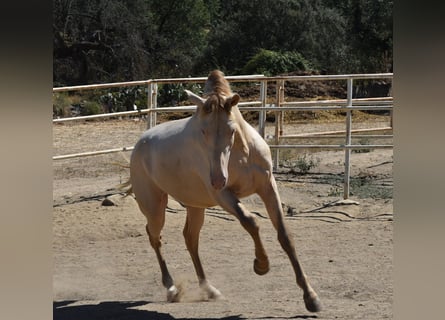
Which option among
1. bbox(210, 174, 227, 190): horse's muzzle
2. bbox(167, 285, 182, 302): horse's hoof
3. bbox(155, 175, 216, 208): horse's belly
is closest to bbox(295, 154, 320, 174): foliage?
bbox(167, 285, 182, 302): horse's hoof

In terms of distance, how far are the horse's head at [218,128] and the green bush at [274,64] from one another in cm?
1547

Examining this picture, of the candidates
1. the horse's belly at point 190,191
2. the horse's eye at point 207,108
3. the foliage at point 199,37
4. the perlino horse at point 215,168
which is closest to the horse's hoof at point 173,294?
the perlino horse at point 215,168

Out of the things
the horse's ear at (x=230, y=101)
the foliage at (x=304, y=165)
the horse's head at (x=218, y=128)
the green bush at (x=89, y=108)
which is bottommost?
the foliage at (x=304, y=165)

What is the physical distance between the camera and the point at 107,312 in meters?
4.69

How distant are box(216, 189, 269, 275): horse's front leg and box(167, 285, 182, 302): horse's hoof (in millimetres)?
957

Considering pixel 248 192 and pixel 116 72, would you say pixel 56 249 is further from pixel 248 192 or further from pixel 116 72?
pixel 116 72

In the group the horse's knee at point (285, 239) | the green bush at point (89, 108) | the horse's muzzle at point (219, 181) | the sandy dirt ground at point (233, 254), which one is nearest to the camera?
the horse's muzzle at point (219, 181)

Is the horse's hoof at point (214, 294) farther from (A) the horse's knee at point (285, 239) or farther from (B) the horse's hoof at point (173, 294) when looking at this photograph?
(A) the horse's knee at point (285, 239)

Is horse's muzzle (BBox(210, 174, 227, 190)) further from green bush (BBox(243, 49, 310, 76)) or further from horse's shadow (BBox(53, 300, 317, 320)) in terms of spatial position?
green bush (BBox(243, 49, 310, 76))

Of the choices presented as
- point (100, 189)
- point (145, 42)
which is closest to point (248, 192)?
point (100, 189)

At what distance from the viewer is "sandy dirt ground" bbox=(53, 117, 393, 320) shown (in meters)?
4.72

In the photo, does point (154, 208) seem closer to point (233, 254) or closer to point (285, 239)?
point (233, 254)

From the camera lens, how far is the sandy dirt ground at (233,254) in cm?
472

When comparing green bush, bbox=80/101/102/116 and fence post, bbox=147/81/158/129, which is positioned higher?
fence post, bbox=147/81/158/129
